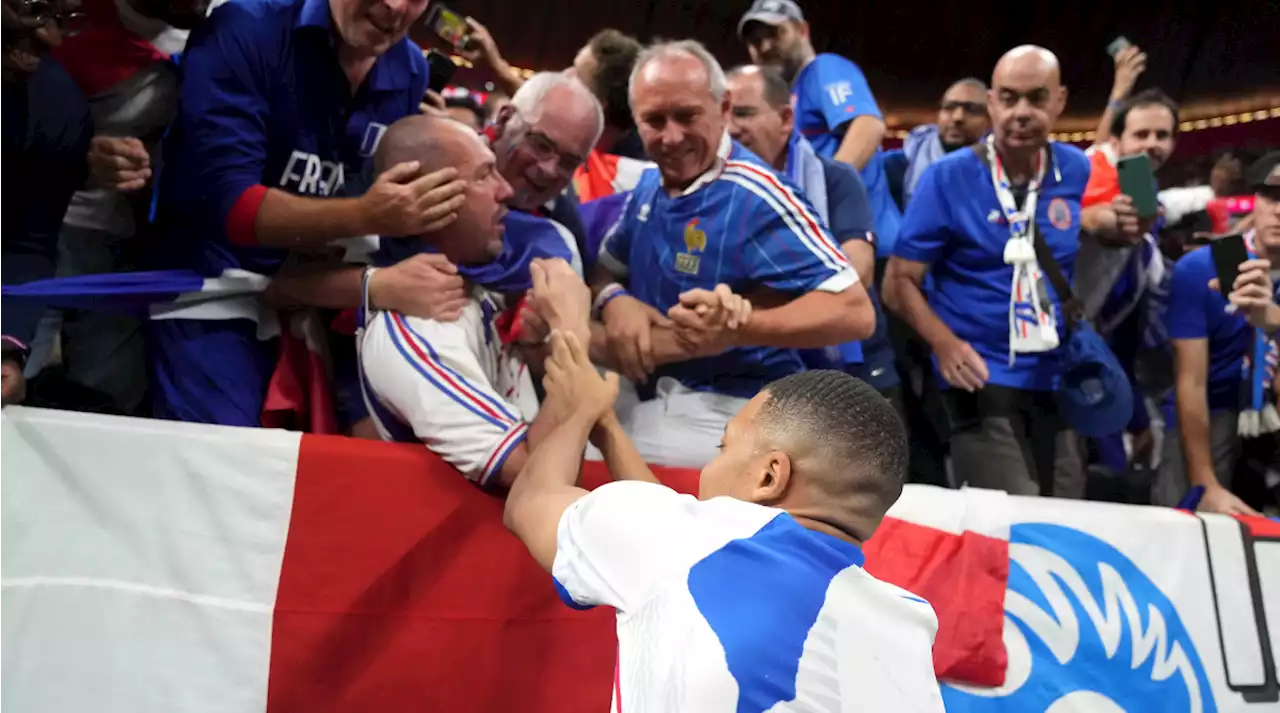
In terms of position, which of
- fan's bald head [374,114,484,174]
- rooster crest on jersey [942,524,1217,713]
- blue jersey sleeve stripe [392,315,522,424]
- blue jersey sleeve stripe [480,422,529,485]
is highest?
fan's bald head [374,114,484,174]

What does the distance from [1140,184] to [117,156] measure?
A: 9.20 feet

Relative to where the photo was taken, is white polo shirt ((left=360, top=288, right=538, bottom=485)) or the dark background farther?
the dark background

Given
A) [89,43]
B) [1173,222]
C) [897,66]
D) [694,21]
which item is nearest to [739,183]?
[89,43]

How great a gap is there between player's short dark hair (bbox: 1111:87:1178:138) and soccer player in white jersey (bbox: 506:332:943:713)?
310 centimetres

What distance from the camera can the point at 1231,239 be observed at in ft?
10.6

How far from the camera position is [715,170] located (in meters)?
2.45

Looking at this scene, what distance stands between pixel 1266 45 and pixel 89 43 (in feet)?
32.0

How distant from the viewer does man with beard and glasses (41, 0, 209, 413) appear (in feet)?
6.93

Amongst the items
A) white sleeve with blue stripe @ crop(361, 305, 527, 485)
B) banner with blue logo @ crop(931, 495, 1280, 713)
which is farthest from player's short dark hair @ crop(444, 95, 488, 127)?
banner with blue logo @ crop(931, 495, 1280, 713)

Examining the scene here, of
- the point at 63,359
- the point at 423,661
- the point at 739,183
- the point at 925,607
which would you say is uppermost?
the point at 739,183

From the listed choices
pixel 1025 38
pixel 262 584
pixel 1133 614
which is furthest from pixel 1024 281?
pixel 1025 38

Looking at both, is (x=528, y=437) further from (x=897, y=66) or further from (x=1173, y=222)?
(x=897, y=66)

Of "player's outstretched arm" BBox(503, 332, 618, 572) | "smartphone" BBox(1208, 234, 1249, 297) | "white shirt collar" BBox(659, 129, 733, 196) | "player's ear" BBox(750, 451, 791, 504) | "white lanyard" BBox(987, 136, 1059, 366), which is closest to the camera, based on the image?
"player's ear" BBox(750, 451, 791, 504)

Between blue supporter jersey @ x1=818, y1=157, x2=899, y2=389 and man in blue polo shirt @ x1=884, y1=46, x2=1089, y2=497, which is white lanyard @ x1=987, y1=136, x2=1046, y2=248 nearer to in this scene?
man in blue polo shirt @ x1=884, y1=46, x2=1089, y2=497
